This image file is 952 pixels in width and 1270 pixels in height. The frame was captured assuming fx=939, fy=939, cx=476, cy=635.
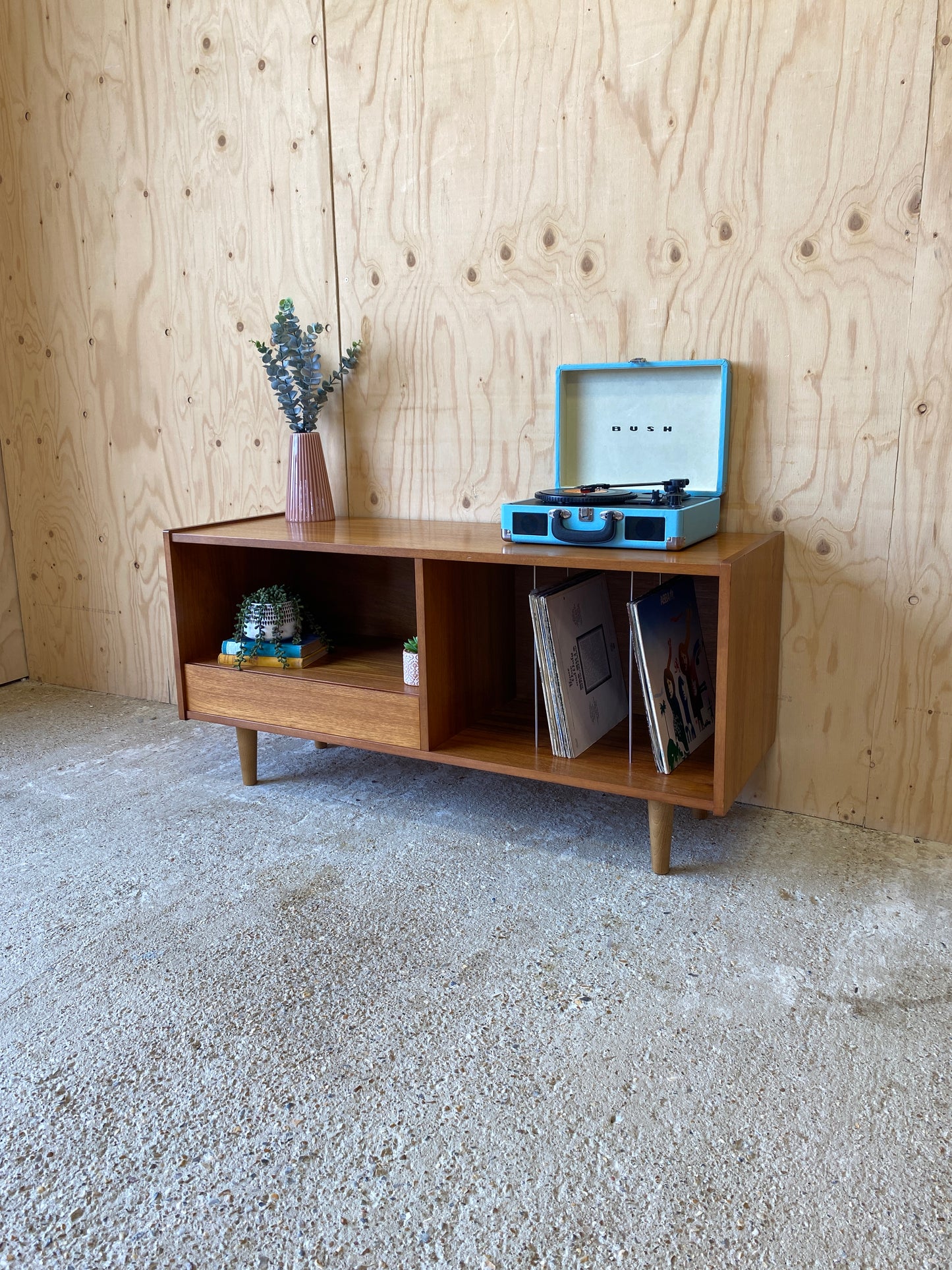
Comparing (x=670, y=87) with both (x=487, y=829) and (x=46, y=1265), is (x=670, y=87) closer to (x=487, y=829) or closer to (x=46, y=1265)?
(x=487, y=829)

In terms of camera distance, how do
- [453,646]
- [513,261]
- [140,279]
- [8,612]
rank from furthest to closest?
[8,612] → [140,279] → [513,261] → [453,646]

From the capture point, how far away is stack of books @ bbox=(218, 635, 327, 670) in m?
2.02

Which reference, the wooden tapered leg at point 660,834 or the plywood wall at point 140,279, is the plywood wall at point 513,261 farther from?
the wooden tapered leg at point 660,834

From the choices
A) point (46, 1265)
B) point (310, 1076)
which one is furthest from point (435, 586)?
point (46, 1265)

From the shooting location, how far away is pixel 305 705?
1.94m

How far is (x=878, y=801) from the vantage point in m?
1.82

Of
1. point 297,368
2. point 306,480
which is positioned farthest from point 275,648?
point 297,368

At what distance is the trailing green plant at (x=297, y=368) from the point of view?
2111mm

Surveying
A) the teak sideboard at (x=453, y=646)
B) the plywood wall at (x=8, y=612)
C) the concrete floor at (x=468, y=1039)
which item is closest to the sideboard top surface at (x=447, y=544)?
the teak sideboard at (x=453, y=646)

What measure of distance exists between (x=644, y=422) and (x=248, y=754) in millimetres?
1119

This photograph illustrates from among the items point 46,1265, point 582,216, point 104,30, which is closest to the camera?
point 46,1265

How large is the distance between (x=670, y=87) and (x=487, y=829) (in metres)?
1.45

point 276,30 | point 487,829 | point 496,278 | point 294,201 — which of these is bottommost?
point 487,829

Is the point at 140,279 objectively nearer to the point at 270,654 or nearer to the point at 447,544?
the point at 270,654
